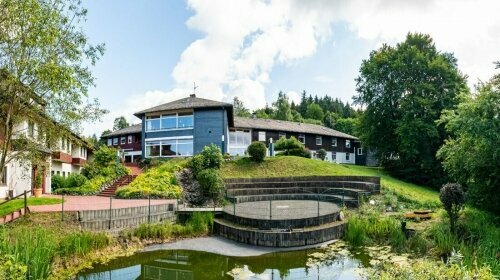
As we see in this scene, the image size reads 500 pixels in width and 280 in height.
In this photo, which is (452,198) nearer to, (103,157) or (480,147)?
(480,147)

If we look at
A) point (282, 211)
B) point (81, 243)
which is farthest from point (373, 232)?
point (81, 243)

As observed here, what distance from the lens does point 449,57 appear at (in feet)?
106

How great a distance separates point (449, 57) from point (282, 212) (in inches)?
1058

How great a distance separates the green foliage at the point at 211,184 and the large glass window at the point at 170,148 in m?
11.7

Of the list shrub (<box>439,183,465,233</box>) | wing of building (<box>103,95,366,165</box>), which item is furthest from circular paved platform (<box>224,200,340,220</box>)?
wing of building (<box>103,95,366,165</box>)

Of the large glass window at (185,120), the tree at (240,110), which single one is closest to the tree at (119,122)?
the tree at (240,110)

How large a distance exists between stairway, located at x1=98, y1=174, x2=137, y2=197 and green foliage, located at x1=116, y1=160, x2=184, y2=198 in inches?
90.2

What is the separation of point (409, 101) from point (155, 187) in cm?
2300

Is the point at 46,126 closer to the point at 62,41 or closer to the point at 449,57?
the point at 62,41

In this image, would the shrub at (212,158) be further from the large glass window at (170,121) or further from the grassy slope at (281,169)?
the large glass window at (170,121)

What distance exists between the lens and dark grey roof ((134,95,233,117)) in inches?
1204

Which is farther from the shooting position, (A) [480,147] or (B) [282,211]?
(B) [282,211]

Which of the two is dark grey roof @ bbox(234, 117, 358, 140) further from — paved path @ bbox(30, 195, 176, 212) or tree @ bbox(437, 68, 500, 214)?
tree @ bbox(437, 68, 500, 214)

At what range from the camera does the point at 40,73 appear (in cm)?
955
